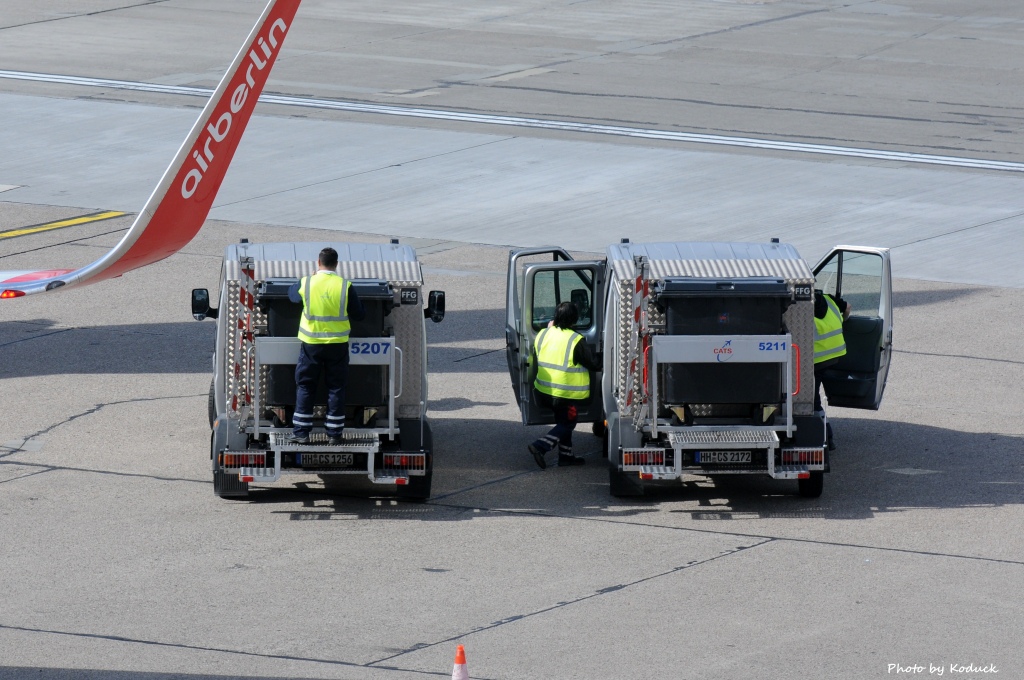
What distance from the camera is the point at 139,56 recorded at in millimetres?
39906

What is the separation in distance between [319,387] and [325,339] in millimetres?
561

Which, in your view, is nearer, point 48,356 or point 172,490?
point 172,490

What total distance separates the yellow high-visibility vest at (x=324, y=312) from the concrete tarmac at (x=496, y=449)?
5.02 ft

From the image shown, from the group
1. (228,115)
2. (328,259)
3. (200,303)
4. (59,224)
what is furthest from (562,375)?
(59,224)

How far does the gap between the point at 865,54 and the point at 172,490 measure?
1165 inches

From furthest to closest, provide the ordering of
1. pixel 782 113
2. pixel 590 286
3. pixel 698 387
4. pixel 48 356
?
1. pixel 782 113
2. pixel 48 356
3. pixel 590 286
4. pixel 698 387

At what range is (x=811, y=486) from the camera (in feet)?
45.0

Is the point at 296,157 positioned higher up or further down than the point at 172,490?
higher up

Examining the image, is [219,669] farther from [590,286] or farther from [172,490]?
[590,286]

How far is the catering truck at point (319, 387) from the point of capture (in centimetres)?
1323

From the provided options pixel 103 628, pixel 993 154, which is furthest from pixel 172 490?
pixel 993 154

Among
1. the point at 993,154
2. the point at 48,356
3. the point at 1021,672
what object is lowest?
the point at 1021,672

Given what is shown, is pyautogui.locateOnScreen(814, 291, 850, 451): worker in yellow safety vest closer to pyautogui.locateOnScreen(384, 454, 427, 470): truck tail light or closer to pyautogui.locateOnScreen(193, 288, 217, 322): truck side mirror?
pyautogui.locateOnScreen(384, 454, 427, 470): truck tail light

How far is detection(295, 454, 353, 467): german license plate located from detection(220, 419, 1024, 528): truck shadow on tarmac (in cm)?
40
